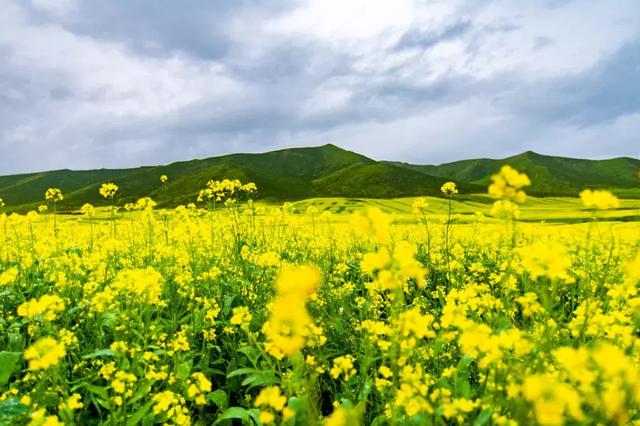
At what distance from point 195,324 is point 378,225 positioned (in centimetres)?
312

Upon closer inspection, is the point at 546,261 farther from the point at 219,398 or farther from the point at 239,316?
the point at 219,398

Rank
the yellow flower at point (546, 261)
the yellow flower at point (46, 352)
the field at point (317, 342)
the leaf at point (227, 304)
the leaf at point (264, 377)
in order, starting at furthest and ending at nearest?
the leaf at point (227, 304) → the leaf at point (264, 377) → the yellow flower at point (46, 352) → the yellow flower at point (546, 261) → the field at point (317, 342)

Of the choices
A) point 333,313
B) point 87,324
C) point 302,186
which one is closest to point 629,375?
point 333,313

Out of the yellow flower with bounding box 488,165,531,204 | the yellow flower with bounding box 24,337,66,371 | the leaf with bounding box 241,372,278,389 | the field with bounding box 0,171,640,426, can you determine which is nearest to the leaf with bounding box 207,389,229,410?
the field with bounding box 0,171,640,426

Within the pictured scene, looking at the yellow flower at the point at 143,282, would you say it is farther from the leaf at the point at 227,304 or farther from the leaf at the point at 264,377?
the leaf at the point at 227,304

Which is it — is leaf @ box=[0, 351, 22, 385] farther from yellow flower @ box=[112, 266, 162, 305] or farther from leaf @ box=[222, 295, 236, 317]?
leaf @ box=[222, 295, 236, 317]

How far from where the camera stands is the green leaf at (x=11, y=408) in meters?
2.63

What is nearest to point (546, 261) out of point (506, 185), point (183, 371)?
point (506, 185)

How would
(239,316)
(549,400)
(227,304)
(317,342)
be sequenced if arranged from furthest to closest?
(227,304) < (317,342) < (239,316) < (549,400)

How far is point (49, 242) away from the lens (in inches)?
328

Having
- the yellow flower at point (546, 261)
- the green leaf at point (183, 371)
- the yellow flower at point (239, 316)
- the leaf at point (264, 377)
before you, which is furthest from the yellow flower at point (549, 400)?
the green leaf at point (183, 371)

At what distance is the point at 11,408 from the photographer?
2.67 meters

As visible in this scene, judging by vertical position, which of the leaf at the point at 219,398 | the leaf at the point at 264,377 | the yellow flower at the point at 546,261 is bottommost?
the leaf at the point at 219,398

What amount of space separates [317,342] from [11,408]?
2.04 meters
